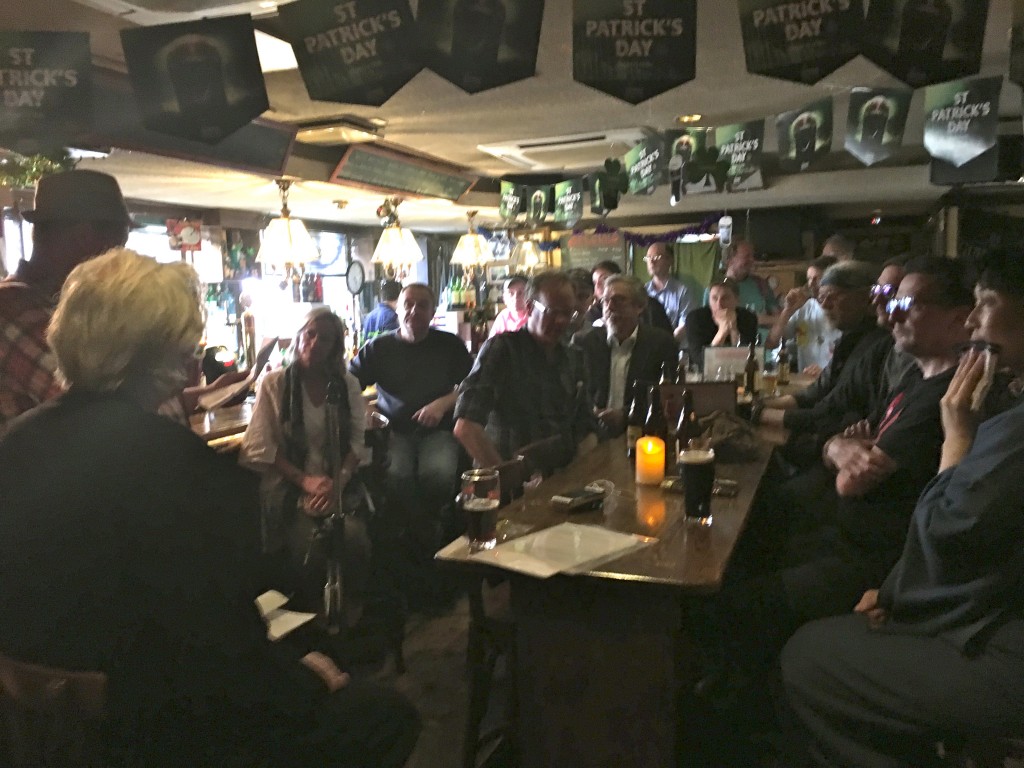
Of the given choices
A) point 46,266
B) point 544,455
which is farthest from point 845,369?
point 46,266

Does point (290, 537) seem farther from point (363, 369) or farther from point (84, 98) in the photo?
point (84, 98)

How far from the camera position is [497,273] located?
369 inches

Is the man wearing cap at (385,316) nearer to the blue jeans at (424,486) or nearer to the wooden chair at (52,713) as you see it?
the blue jeans at (424,486)

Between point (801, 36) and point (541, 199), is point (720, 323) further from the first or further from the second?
point (801, 36)

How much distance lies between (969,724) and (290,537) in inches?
96.9

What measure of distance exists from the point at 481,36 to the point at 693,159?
2603 millimetres

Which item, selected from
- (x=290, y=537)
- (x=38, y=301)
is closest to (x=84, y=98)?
(x=38, y=301)

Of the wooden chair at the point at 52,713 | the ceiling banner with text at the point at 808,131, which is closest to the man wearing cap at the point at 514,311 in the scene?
the ceiling banner with text at the point at 808,131

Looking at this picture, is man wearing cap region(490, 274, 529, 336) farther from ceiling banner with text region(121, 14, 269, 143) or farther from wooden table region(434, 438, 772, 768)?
wooden table region(434, 438, 772, 768)

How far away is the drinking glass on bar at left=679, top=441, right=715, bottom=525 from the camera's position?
2.00 meters

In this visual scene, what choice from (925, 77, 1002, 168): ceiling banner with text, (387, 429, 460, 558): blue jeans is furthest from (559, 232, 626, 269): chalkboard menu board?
(387, 429, 460, 558): blue jeans

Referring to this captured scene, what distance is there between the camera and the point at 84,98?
265 cm

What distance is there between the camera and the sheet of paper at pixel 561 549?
1.74 metres

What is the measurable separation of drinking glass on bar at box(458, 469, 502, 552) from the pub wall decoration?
320cm
